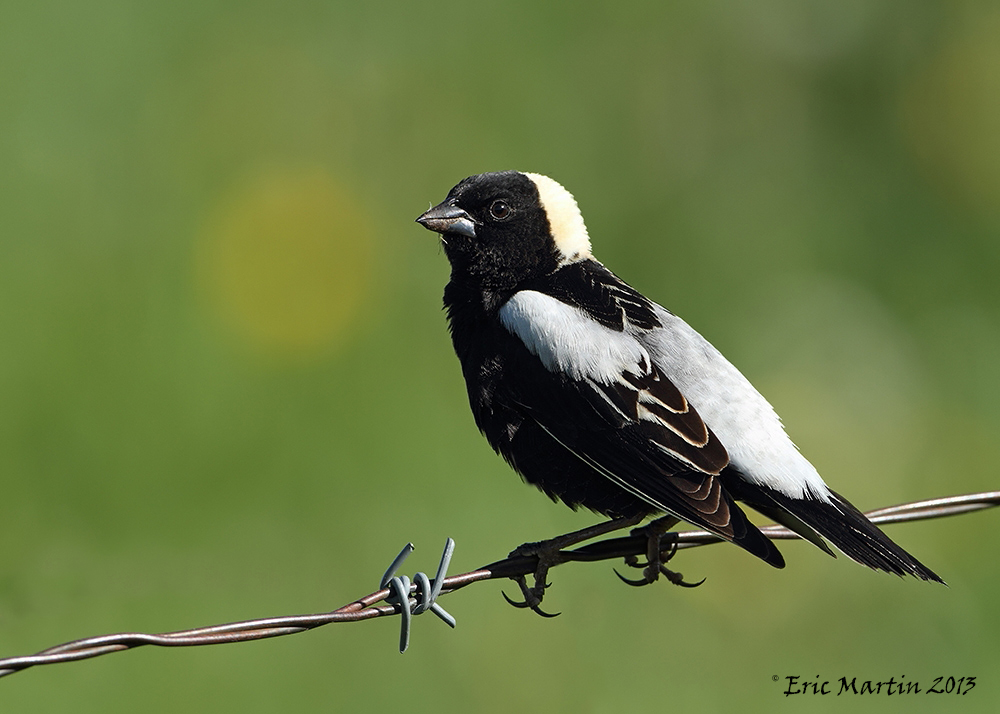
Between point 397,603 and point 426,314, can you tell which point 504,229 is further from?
point 426,314

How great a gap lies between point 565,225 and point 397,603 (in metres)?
1.64

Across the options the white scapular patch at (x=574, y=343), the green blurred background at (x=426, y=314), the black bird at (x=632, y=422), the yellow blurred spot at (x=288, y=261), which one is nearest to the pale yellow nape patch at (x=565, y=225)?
the black bird at (x=632, y=422)

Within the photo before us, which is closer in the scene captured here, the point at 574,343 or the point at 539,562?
the point at 539,562

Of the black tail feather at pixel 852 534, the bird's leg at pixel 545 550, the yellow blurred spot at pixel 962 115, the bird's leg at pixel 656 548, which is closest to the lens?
the black tail feather at pixel 852 534

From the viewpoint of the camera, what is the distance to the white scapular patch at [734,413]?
301cm

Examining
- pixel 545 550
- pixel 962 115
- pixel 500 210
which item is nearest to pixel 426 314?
pixel 500 210

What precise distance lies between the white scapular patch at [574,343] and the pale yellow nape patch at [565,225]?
1.61 ft

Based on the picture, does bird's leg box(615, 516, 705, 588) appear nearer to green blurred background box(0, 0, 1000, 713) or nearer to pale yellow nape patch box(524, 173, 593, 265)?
pale yellow nape patch box(524, 173, 593, 265)

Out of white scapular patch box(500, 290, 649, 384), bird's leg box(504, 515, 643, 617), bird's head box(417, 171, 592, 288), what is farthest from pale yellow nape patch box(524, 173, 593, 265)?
bird's leg box(504, 515, 643, 617)

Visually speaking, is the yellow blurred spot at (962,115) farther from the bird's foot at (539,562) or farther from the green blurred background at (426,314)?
the bird's foot at (539,562)

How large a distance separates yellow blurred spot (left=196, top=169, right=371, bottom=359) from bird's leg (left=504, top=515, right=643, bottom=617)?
2.71 metres

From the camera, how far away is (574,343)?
3.11 metres

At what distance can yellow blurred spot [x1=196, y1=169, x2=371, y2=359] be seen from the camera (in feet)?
18.6

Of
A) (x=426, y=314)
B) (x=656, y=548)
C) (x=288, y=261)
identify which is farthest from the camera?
(x=288, y=261)
